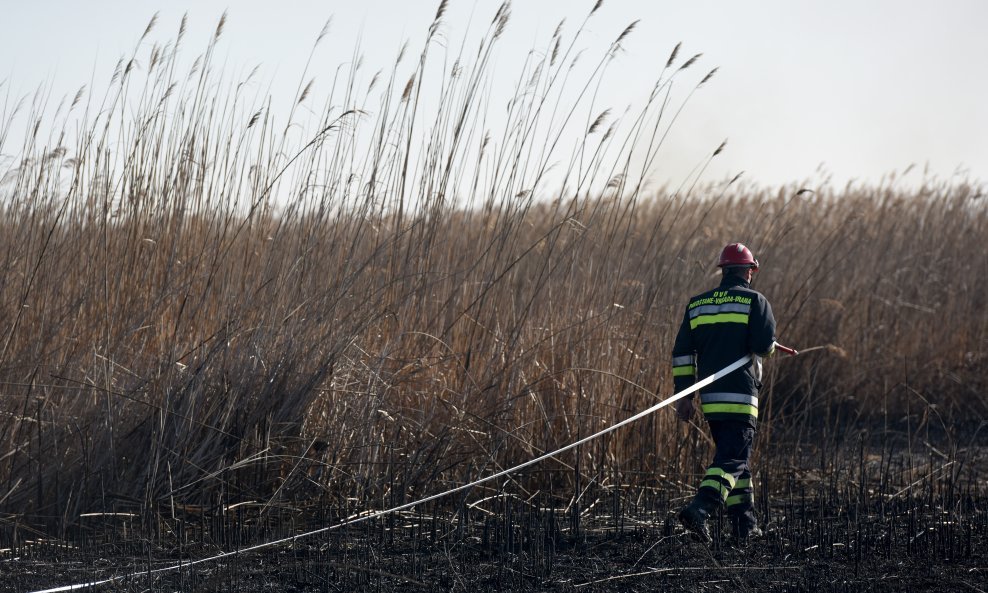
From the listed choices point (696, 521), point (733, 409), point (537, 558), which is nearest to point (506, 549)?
point (537, 558)

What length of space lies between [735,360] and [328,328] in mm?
1852

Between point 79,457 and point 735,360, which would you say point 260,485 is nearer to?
point 79,457

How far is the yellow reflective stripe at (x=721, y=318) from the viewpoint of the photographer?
462 centimetres

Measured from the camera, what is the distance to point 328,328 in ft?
15.3

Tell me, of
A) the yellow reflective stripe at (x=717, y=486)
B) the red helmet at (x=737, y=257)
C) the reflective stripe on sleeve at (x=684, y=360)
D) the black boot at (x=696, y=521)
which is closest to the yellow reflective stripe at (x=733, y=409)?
the reflective stripe on sleeve at (x=684, y=360)

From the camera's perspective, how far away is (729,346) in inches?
183

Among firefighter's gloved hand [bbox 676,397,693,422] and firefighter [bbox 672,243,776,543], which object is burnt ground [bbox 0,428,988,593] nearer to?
firefighter [bbox 672,243,776,543]

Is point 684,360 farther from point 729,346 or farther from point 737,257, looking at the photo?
point 737,257

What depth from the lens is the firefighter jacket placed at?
4586 mm

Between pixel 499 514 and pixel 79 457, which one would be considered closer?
pixel 79 457

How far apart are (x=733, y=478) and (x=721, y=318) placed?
28.4 inches

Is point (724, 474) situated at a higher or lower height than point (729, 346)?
lower

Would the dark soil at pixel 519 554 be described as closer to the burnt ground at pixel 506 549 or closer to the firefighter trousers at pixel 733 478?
the burnt ground at pixel 506 549

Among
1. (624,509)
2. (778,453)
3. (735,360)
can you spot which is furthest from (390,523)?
(778,453)
